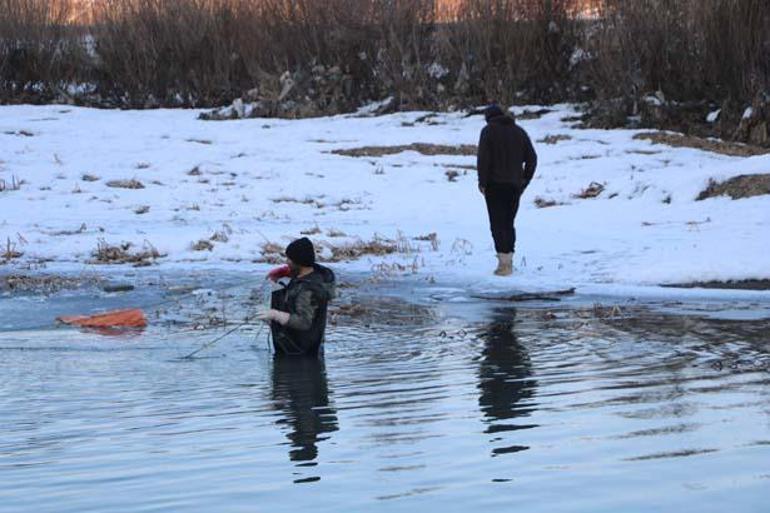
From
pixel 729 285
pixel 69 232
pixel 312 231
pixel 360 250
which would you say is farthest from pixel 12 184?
pixel 729 285

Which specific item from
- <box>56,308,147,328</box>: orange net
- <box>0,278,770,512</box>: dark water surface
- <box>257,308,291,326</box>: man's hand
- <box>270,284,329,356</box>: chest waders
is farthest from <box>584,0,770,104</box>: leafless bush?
<box>257,308,291,326</box>: man's hand

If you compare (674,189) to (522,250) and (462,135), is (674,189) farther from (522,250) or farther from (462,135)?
(462,135)

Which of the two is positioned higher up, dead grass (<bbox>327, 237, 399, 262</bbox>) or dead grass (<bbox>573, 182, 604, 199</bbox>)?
dead grass (<bbox>573, 182, 604, 199</bbox>)

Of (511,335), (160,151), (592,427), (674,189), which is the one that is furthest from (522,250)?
(160,151)

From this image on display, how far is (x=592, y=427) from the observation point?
6.05m

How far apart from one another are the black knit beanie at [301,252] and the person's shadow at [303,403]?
71 centimetres

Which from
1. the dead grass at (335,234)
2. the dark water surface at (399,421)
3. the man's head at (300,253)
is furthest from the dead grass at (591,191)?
the man's head at (300,253)

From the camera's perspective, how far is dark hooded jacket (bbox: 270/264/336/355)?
9.02 metres

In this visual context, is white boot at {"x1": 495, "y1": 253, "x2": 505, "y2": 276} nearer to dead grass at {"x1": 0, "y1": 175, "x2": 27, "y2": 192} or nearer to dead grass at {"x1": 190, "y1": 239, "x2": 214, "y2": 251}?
dead grass at {"x1": 190, "y1": 239, "x2": 214, "y2": 251}

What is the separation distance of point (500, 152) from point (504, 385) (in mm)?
6416

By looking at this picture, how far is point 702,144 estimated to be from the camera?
2561 centimetres

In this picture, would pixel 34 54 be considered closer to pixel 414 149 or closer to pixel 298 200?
pixel 414 149

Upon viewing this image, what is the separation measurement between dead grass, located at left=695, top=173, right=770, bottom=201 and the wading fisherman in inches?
405

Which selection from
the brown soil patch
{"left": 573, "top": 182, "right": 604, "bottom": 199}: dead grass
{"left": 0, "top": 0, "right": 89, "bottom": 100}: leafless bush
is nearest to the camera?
the brown soil patch
